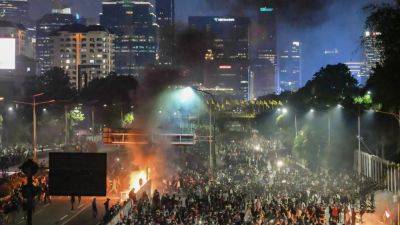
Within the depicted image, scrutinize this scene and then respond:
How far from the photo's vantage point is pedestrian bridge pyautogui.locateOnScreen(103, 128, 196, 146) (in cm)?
4050

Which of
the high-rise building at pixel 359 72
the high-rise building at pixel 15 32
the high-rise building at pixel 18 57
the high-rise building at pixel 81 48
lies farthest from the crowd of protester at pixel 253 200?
the high-rise building at pixel 81 48

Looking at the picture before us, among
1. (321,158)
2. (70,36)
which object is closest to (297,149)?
(321,158)

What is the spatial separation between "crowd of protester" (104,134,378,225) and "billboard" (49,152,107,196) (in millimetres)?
4870

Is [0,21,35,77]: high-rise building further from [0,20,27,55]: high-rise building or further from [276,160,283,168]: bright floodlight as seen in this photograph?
[276,160,283,168]: bright floodlight

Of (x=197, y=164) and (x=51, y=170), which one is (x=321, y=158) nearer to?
(x=197, y=164)

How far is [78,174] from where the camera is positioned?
67.7 ft

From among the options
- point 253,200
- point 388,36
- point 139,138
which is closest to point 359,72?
point 139,138

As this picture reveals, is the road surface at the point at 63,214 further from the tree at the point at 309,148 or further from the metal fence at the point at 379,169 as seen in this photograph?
the tree at the point at 309,148

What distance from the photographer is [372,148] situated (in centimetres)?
Answer: 4803

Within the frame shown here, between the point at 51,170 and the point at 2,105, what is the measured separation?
195ft

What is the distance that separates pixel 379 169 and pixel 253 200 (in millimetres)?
13180

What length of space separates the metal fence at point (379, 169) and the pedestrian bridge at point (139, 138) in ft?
43.3

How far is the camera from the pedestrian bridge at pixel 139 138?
1594 inches

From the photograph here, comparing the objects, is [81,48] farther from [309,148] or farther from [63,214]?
[63,214]
